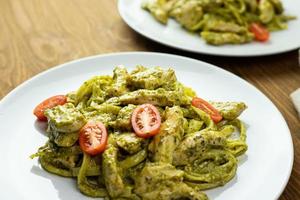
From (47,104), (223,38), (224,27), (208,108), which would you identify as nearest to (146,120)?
(208,108)

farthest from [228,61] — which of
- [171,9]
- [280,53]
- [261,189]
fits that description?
[261,189]

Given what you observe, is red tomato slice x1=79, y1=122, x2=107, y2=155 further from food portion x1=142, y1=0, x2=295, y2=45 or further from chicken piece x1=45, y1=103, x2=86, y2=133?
food portion x1=142, y1=0, x2=295, y2=45

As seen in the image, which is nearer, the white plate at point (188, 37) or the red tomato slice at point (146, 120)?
the red tomato slice at point (146, 120)

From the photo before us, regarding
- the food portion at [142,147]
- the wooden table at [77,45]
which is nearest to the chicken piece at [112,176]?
the food portion at [142,147]

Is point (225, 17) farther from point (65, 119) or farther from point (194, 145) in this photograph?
point (65, 119)

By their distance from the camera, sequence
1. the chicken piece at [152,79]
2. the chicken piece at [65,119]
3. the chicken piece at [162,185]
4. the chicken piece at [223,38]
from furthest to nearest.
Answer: the chicken piece at [223,38]
the chicken piece at [152,79]
the chicken piece at [65,119]
the chicken piece at [162,185]

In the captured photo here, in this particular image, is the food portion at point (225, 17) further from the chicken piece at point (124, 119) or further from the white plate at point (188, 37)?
the chicken piece at point (124, 119)

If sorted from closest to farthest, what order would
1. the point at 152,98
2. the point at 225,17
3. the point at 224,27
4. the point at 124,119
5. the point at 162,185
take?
the point at 162,185
the point at 124,119
the point at 152,98
the point at 224,27
the point at 225,17

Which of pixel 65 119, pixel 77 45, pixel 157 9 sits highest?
pixel 65 119
